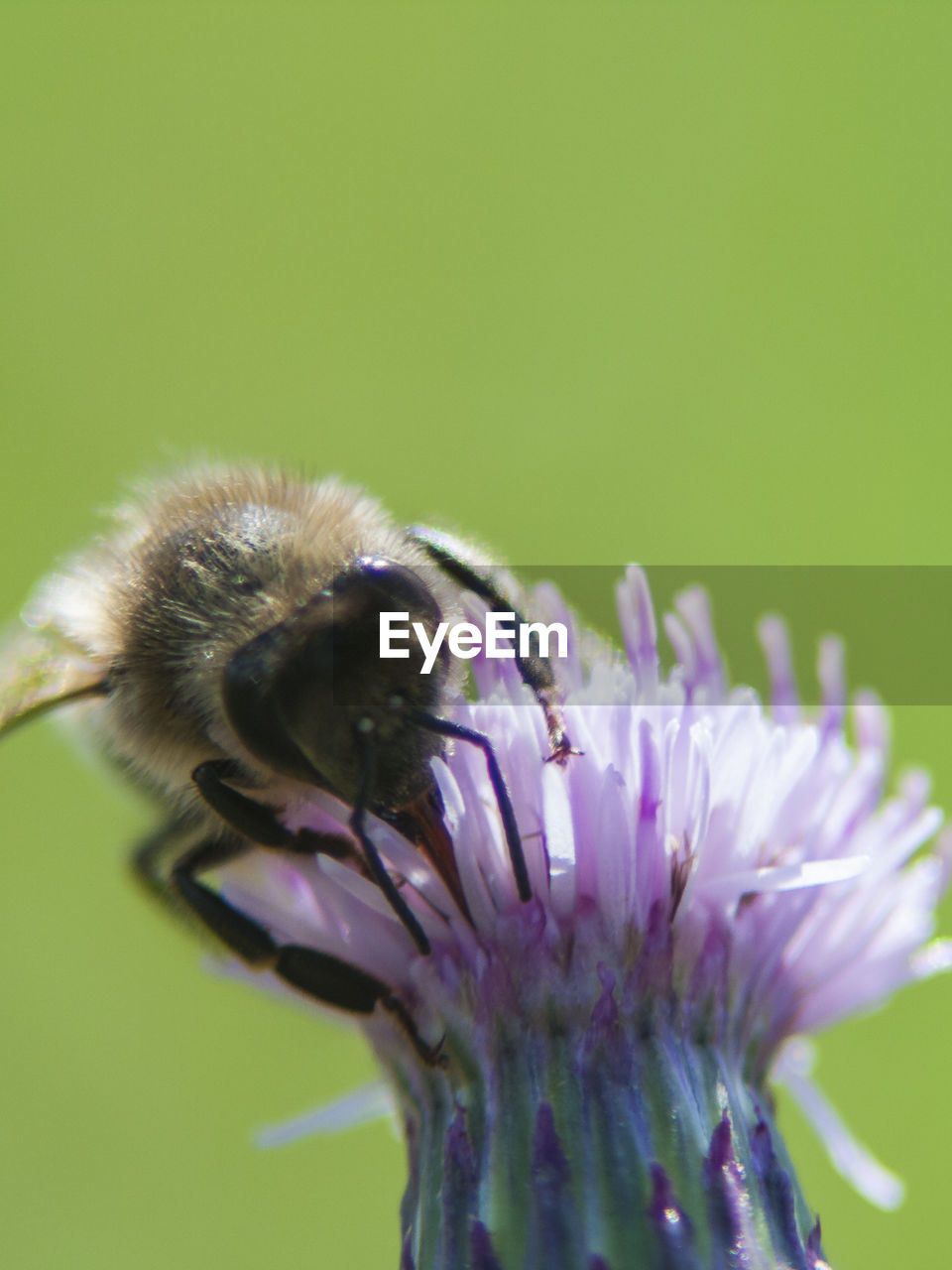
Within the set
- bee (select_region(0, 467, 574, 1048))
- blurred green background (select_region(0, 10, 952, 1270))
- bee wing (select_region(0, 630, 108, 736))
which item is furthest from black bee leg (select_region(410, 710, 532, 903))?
blurred green background (select_region(0, 10, 952, 1270))

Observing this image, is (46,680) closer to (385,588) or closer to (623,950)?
(385,588)

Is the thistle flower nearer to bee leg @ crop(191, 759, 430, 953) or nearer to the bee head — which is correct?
bee leg @ crop(191, 759, 430, 953)

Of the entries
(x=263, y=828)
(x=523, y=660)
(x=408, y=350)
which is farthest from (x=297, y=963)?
(x=408, y=350)

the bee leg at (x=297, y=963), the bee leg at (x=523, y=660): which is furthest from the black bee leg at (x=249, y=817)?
the bee leg at (x=523, y=660)

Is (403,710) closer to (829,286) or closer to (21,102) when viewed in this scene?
(829,286)

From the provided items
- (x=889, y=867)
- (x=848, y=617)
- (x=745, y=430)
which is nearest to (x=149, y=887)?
(x=889, y=867)
